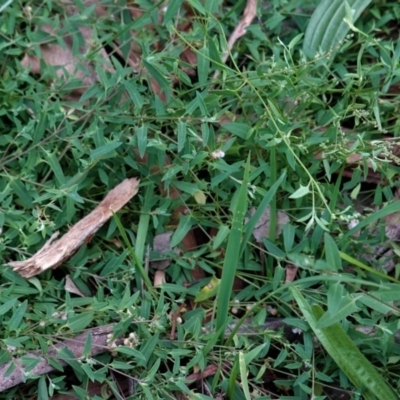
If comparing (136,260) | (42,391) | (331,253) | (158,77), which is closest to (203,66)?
(158,77)

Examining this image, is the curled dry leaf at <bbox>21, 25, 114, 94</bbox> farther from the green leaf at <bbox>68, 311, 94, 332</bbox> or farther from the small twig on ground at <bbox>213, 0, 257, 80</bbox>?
the green leaf at <bbox>68, 311, 94, 332</bbox>

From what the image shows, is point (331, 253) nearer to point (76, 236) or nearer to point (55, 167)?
point (76, 236)

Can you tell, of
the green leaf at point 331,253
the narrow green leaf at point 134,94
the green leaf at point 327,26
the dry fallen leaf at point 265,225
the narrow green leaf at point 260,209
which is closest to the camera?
the green leaf at point 331,253

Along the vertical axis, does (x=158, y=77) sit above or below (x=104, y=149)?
above

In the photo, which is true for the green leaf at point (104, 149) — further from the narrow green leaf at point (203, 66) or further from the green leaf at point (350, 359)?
the green leaf at point (350, 359)

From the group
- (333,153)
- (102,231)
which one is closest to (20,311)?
(102,231)

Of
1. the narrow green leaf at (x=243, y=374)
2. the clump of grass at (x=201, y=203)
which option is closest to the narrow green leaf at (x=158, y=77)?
the clump of grass at (x=201, y=203)

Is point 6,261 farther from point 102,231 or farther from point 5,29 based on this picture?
point 5,29
